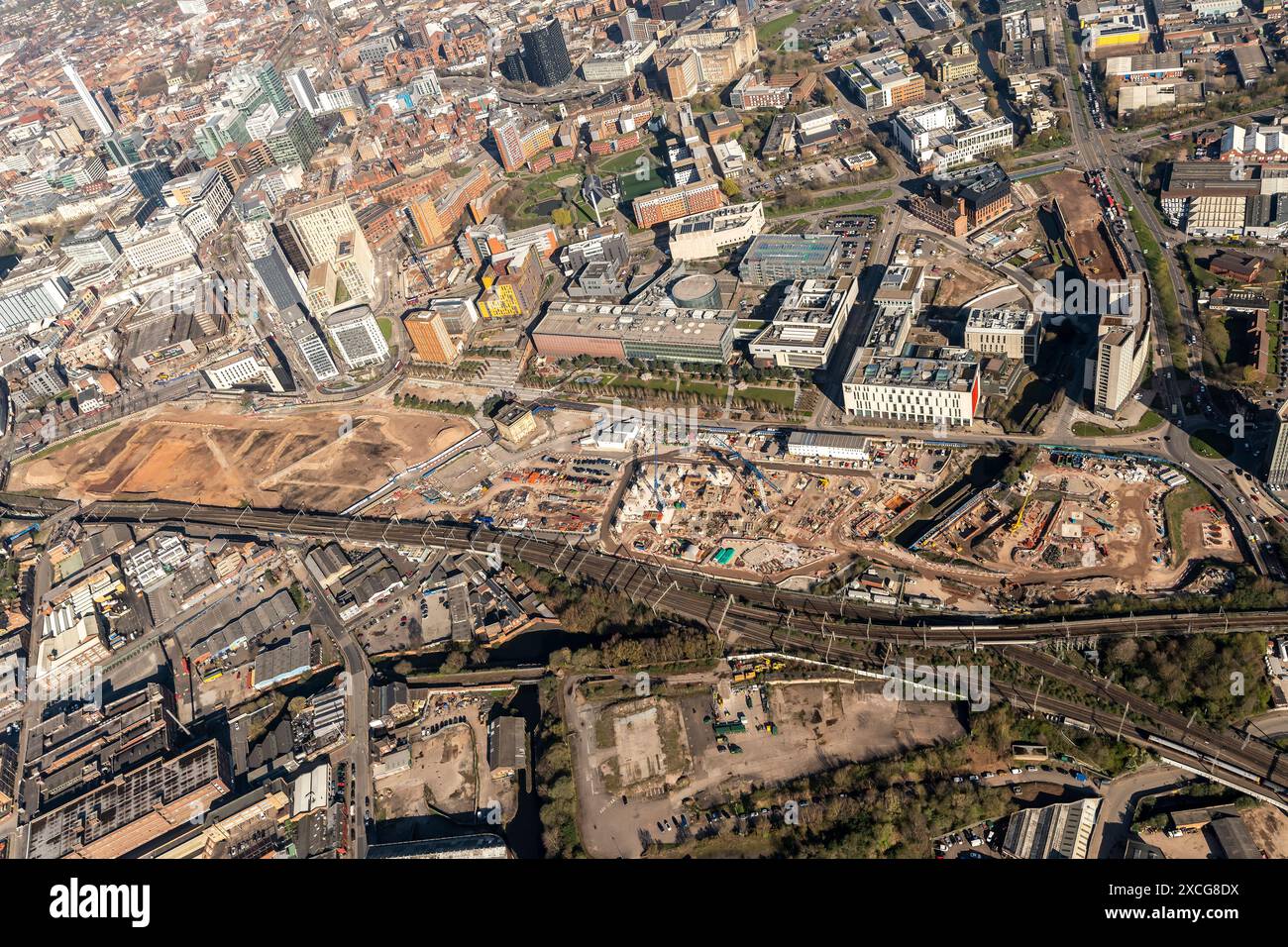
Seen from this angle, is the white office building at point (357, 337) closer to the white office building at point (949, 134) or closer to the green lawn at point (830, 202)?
the green lawn at point (830, 202)

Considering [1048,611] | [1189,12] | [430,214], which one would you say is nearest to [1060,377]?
[1048,611]

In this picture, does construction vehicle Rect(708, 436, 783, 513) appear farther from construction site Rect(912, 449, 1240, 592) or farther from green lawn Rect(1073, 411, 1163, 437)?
green lawn Rect(1073, 411, 1163, 437)

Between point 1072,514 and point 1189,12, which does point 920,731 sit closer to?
point 1072,514

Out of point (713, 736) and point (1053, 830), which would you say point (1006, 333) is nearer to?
point (1053, 830)

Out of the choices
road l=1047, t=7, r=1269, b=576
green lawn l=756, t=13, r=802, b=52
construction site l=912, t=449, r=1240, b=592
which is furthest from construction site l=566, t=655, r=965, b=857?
green lawn l=756, t=13, r=802, b=52

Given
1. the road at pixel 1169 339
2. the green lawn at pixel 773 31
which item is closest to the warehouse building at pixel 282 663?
the road at pixel 1169 339

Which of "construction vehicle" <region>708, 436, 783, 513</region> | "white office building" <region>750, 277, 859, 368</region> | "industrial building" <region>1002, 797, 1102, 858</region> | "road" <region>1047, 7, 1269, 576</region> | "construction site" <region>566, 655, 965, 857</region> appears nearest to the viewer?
"industrial building" <region>1002, 797, 1102, 858</region>
